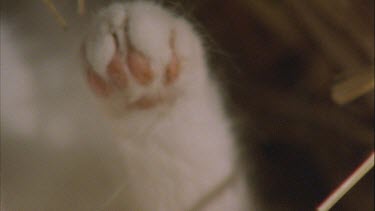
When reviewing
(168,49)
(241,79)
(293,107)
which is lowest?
(293,107)

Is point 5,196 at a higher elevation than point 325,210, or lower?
higher

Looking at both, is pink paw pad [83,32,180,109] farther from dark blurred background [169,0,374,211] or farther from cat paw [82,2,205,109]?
dark blurred background [169,0,374,211]

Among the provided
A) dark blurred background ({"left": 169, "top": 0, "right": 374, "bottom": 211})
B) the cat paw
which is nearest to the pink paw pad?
the cat paw

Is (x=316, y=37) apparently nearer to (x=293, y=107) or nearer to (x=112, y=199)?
(x=293, y=107)

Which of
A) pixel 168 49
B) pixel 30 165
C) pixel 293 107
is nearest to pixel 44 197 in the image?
pixel 30 165

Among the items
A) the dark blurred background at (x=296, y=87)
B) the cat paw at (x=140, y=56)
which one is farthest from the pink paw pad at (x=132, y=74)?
the dark blurred background at (x=296, y=87)

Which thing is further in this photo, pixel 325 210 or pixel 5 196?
pixel 5 196

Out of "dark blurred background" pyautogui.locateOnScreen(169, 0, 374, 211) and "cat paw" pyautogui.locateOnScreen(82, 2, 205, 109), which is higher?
"cat paw" pyautogui.locateOnScreen(82, 2, 205, 109)
